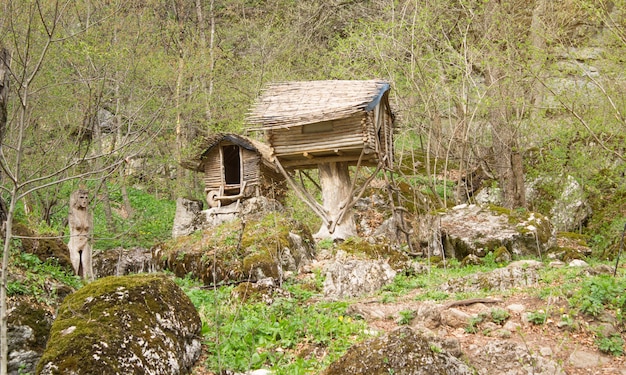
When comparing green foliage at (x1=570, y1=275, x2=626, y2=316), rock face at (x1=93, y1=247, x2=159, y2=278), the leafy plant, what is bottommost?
rock face at (x1=93, y1=247, x2=159, y2=278)

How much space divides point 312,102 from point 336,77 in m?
5.62

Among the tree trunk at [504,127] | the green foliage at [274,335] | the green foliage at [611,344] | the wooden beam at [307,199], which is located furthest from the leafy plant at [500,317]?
the tree trunk at [504,127]

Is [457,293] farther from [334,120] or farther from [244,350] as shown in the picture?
[334,120]

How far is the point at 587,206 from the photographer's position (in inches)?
617

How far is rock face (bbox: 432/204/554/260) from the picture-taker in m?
11.4

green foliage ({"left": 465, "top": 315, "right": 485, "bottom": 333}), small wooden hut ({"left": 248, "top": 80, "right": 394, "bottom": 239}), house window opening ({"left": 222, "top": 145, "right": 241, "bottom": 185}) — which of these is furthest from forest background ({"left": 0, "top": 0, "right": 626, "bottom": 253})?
green foliage ({"left": 465, "top": 315, "right": 485, "bottom": 333})

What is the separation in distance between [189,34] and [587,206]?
15.7 meters

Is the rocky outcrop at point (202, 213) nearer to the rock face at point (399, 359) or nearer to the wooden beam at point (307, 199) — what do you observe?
the wooden beam at point (307, 199)

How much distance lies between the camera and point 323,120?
11.4m

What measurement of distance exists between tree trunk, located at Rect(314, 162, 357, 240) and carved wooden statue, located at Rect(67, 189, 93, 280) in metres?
6.13

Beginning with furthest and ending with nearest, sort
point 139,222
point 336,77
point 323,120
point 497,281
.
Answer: point 336,77, point 139,222, point 323,120, point 497,281

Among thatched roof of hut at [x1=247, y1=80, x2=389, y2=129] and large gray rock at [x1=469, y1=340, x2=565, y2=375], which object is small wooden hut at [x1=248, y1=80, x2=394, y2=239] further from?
large gray rock at [x1=469, y1=340, x2=565, y2=375]

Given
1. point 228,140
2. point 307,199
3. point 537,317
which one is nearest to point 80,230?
point 537,317

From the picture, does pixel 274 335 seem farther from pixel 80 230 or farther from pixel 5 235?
pixel 80 230
